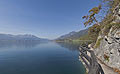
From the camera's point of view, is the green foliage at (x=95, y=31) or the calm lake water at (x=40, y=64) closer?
the calm lake water at (x=40, y=64)

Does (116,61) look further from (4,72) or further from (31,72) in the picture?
(4,72)

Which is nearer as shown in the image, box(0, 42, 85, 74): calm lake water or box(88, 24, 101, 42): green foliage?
box(0, 42, 85, 74): calm lake water

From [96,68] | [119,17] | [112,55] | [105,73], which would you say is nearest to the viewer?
[96,68]

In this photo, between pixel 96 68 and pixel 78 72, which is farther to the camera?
pixel 78 72

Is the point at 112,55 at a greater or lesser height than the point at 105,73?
greater

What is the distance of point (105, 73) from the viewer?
695 centimetres

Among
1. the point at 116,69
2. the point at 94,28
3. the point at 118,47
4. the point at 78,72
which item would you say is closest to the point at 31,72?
the point at 78,72

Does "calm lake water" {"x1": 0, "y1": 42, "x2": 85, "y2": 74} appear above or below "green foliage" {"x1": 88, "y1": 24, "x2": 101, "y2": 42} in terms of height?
below

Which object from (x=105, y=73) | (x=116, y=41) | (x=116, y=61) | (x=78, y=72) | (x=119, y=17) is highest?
(x=119, y=17)

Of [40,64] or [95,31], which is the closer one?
[40,64]

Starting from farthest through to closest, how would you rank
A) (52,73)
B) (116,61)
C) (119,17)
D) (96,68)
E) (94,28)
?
(94,28)
(52,73)
(119,17)
(116,61)
(96,68)

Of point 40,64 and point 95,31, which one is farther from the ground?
point 95,31

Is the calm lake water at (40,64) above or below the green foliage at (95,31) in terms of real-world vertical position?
below

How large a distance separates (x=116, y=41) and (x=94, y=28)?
18.9m
